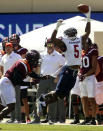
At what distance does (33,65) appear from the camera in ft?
43.8

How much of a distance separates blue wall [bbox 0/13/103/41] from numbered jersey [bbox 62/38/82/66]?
12738mm

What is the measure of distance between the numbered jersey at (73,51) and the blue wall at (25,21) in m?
12.7

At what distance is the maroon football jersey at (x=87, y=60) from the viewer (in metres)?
14.6

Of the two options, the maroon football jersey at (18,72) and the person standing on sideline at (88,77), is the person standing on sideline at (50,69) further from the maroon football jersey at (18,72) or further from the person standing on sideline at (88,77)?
the maroon football jersey at (18,72)

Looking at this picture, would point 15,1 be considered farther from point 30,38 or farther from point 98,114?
point 98,114

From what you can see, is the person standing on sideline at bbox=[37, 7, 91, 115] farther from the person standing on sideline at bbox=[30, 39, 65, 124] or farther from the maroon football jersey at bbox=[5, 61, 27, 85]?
the person standing on sideline at bbox=[30, 39, 65, 124]

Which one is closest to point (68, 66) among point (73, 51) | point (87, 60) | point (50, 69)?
point (73, 51)

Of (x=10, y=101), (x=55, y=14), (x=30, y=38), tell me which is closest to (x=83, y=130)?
(x=10, y=101)

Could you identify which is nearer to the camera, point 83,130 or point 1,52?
point 83,130

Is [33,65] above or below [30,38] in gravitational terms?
below

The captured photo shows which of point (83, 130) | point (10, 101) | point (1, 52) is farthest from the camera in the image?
point (1, 52)

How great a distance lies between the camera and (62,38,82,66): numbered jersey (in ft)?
46.0

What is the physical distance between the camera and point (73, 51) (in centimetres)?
1405

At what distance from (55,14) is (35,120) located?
41.7ft
